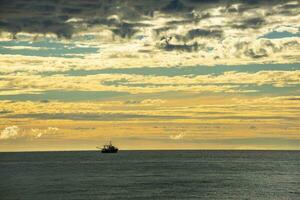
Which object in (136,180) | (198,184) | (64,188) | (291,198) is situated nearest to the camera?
(291,198)

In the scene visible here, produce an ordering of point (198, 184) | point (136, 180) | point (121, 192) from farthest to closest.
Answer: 1. point (136, 180)
2. point (198, 184)
3. point (121, 192)

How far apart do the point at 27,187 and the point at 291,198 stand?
73699mm

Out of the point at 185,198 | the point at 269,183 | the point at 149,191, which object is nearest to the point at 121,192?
the point at 149,191

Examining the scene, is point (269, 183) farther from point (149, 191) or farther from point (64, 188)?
point (64, 188)

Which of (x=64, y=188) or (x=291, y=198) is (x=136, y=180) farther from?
(x=291, y=198)

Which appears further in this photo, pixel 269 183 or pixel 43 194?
pixel 269 183

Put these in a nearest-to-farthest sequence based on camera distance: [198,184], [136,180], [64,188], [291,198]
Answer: [291,198] < [64,188] < [198,184] < [136,180]

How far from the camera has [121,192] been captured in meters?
146

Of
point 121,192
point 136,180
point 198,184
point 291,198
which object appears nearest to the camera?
point 291,198

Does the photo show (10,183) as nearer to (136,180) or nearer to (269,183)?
(136,180)

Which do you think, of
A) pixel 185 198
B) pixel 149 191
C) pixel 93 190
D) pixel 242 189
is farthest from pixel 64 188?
pixel 242 189

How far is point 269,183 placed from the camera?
180 metres

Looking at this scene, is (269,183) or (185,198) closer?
(185,198)

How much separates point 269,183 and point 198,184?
23.6 m
